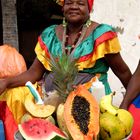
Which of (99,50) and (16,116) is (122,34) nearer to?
(99,50)

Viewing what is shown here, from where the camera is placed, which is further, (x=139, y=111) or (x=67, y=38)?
(x=67, y=38)

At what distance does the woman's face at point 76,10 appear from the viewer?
2729mm

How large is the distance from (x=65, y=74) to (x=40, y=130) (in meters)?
0.28

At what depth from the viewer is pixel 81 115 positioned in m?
1.87

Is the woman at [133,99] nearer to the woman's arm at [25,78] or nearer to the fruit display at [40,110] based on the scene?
the fruit display at [40,110]

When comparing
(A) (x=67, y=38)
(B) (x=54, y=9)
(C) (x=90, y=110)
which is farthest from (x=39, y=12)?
(C) (x=90, y=110)

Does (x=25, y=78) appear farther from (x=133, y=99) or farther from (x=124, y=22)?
(x=124, y=22)

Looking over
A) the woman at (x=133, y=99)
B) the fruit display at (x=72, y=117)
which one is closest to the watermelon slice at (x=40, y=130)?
the fruit display at (x=72, y=117)

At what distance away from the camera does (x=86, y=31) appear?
2.83 metres

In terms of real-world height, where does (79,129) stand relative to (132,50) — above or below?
above

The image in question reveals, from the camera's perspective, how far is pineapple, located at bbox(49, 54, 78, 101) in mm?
1919

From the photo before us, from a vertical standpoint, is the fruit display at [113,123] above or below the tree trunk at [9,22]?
above

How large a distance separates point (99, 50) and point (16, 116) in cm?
68

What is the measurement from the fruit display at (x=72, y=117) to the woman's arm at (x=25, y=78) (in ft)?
2.48
